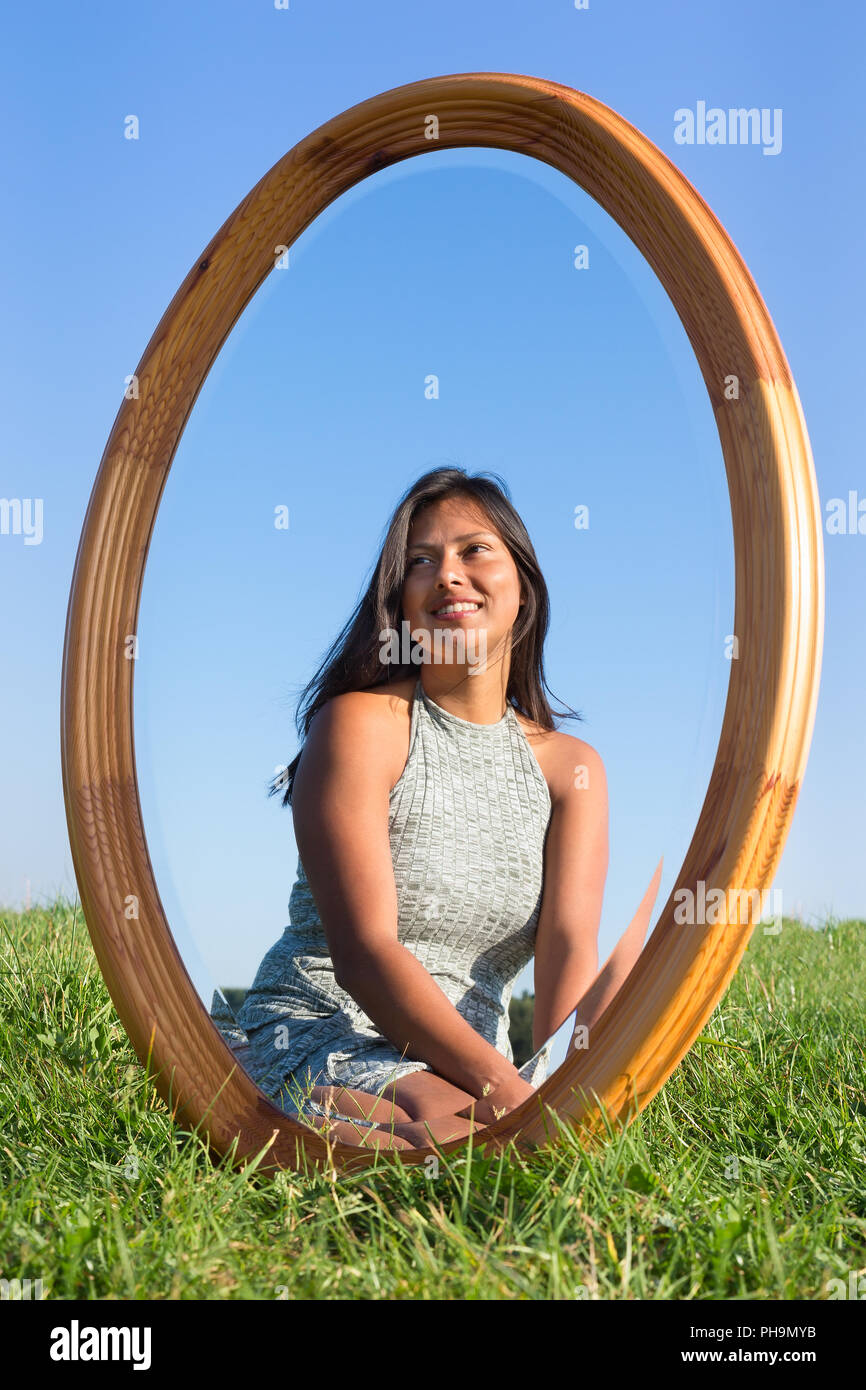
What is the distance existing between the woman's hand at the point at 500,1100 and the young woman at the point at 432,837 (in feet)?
0.09

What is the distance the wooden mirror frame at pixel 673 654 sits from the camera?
1502 mm

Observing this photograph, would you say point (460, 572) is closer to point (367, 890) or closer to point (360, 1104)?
point (367, 890)

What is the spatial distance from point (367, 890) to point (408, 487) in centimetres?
72

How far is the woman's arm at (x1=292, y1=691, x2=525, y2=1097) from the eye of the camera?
178 centimetres

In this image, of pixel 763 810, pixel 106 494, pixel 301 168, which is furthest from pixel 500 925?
pixel 301 168

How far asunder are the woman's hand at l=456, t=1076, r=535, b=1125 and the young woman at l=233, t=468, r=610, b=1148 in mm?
28

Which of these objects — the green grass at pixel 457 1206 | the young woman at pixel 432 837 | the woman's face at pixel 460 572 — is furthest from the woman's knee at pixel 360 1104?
the woman's face at pixel 460 572

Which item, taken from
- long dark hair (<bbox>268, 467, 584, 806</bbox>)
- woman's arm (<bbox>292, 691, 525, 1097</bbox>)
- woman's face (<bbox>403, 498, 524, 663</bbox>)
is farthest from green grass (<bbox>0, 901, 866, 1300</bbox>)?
woman's face (<bbox>403, 498, 524, 663</bbox>)

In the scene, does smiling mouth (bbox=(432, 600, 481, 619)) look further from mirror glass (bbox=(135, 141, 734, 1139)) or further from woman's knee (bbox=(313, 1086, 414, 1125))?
woman's knee (bbox=(313, 1086, 414, 1125))

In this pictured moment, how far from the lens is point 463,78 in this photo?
187cm

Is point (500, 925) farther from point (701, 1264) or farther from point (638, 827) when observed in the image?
point (701, 1264)
